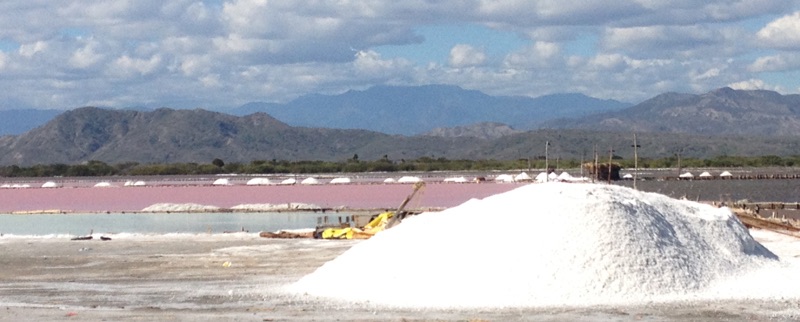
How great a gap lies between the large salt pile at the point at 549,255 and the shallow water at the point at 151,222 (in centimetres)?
2063

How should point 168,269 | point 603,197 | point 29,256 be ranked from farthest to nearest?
point 29,256 < point 168,269 < point 603,197

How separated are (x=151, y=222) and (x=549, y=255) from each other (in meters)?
32.6

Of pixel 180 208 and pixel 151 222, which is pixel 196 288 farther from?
A: pixel 180 208

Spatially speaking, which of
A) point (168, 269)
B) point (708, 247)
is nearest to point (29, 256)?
point (168, 269)

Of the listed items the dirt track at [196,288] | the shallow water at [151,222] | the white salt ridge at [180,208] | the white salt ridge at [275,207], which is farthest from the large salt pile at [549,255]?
the white salt ridge at [180,208]

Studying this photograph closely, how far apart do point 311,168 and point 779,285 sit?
4498 inches

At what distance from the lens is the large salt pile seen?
56.3 feet

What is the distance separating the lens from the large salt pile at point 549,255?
1717 cm

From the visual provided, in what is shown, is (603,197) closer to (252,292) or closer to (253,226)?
(252,292)

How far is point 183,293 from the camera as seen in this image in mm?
19781

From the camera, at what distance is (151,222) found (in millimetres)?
48000

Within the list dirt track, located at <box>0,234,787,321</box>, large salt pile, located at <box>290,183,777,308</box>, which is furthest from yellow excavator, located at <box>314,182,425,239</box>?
large salt pile, located at <box>290,183,777,308</box>

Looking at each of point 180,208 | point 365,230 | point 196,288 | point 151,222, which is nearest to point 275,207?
point 180,208

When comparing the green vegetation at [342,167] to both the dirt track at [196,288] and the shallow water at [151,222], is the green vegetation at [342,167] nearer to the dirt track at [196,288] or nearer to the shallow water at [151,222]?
the shallow water at [151,222]
